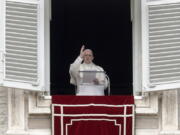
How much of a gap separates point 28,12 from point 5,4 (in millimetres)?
286

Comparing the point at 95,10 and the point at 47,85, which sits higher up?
the point at 95,10

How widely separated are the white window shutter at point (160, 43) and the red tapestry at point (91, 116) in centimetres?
41

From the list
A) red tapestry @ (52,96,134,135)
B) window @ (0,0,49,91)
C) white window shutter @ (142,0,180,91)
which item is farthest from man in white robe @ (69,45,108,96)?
white window shutter @ (142,0,180,91)

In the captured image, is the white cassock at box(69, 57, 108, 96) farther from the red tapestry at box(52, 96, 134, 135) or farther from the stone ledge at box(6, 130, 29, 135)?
the stone ledge at box(6, 130, 29, 135)

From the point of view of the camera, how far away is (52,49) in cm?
1253

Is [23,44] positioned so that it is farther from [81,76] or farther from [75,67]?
[81,76]

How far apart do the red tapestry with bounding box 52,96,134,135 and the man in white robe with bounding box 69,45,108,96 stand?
23 cm

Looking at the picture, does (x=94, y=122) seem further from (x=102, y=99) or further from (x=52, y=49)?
(x=52, y=49)

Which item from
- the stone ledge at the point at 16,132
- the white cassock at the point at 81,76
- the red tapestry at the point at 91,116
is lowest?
the stone ledge at the point at 16,132

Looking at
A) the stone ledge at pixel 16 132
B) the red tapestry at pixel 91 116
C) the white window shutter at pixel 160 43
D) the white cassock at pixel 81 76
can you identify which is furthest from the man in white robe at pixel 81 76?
the stone ledge at pixel 16 132

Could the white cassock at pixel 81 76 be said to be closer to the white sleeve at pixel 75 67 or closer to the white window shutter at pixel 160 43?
the white sleeve at pixel 75 67

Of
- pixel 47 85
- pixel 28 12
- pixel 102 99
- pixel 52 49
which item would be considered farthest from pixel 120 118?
pixel 52 49

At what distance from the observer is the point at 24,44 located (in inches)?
378

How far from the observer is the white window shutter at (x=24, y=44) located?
31.2 ft
